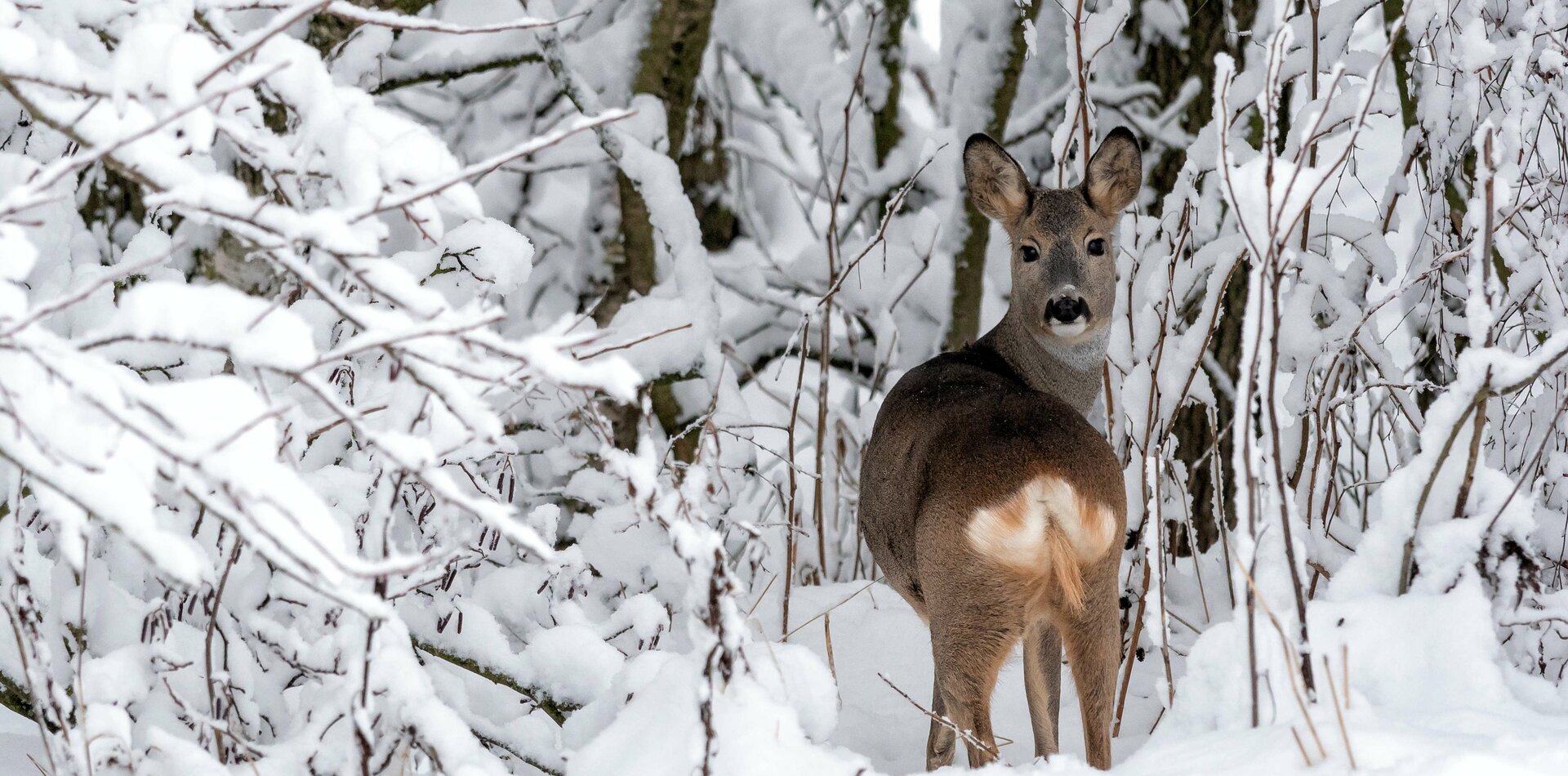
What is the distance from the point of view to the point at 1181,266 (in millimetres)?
3967

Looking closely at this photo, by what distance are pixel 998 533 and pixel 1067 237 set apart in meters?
1.37

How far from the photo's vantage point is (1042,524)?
2805 mm

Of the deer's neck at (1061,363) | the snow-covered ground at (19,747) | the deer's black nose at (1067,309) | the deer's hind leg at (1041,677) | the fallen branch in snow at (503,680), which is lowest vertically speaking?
the snow-covered ground at (19,747)

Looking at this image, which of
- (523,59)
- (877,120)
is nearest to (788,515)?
(523,59)

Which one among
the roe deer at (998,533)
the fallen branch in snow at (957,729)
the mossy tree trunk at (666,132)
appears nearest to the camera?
the fallen branch in snow at (957,729)

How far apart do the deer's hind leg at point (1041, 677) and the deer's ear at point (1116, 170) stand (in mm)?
1291

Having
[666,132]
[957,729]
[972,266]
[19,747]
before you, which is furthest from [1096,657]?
[972,266]

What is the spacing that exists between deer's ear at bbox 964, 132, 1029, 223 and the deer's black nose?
18.1 inches

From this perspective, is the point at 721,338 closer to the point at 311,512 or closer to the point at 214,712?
the point at 214,712

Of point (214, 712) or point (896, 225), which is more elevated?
point (896, 225)

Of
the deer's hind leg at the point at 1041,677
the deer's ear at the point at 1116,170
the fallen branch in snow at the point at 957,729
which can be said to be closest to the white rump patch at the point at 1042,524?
the fallen branch in snow at the point at 957,729

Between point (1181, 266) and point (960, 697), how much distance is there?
160 cm

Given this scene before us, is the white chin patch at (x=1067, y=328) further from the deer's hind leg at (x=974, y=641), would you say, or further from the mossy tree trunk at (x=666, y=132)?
the mossy tree trunk at (x=666, y=132)

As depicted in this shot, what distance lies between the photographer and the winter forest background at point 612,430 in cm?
155
